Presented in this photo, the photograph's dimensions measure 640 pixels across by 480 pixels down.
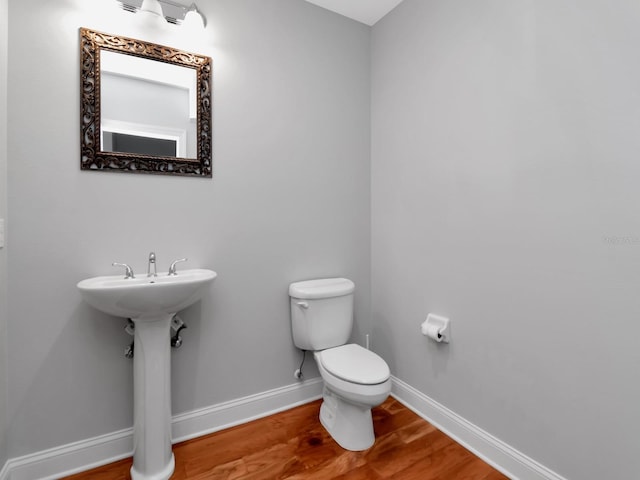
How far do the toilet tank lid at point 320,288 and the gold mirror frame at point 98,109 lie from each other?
820 millimetres

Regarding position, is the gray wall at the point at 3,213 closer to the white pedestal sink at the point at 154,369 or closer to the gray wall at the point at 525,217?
the white pedestal sink at the point at 154,369

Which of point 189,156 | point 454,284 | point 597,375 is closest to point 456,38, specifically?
point 454,284

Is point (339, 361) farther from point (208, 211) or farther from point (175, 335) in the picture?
point (208, 211)

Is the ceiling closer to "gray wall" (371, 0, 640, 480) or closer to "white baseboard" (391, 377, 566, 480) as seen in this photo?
"gray wall" (371, 0, 640, 480)

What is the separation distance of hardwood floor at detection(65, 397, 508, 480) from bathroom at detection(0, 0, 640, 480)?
0.13 meters

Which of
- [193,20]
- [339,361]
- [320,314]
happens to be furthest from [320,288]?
[193,20]

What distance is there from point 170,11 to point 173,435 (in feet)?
7.13

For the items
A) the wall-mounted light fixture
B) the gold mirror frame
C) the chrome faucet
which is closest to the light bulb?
the wall-mounted light fixture

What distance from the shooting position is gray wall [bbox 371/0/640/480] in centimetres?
113

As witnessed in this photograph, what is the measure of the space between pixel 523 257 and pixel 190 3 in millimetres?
2041

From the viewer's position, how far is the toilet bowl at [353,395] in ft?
4.97

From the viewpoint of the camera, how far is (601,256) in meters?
1.17

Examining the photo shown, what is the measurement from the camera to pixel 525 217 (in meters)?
1.40

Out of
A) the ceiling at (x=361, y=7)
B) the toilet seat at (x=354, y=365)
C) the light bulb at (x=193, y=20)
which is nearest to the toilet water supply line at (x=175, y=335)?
the toilet seat at (x=354, y=365)
